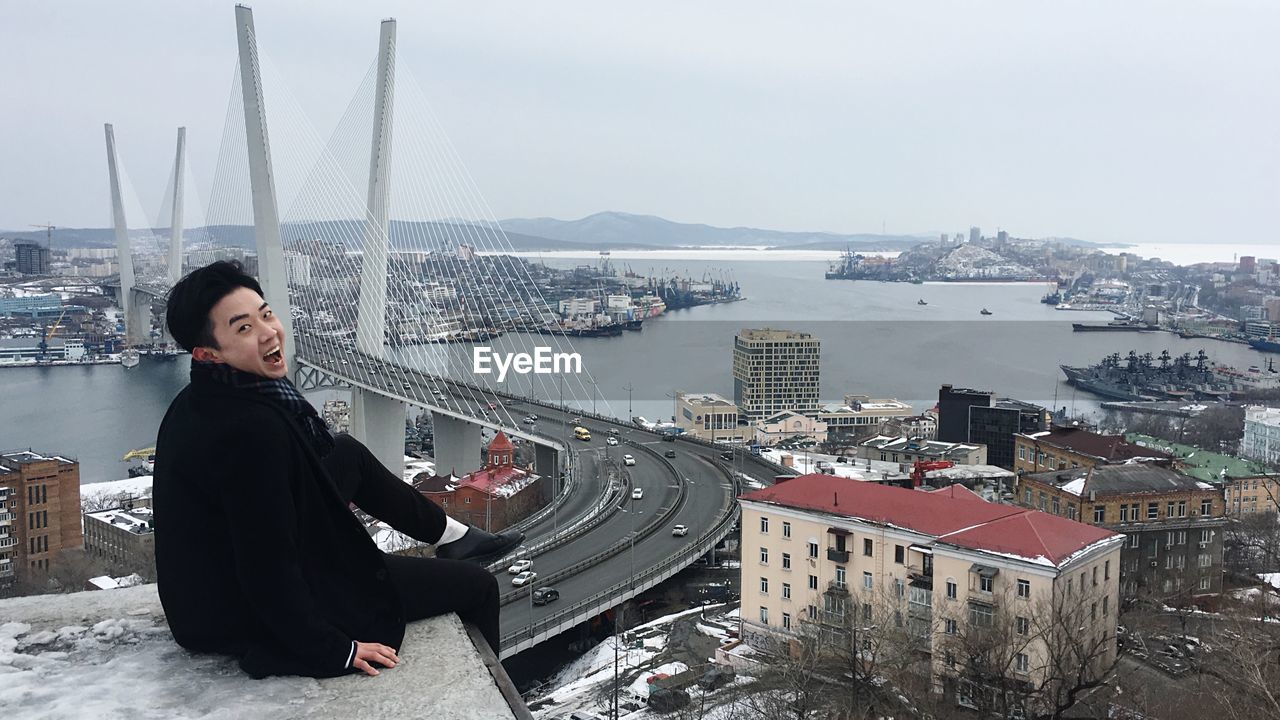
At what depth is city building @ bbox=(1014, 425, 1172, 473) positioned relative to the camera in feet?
24.7

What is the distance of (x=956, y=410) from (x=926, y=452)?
85.1 inches

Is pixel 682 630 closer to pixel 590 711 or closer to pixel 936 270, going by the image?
pixel 590 711

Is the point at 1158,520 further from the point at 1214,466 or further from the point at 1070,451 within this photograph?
the point at 1214,466

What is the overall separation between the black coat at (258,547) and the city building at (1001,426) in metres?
10.2

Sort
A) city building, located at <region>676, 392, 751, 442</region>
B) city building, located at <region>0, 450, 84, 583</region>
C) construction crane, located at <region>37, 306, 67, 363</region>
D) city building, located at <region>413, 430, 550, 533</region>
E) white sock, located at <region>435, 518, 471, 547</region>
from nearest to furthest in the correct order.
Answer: white sock, located at <region>435, 518, 471, 547</region> < city building, located at <region>0, 450, 84, 583</region> < city building, located at <region>413, 430, 550, 533</region> < city building, located at <region>676, 392, 751, 442</region> < construction crane, located at <region>37, 306, 67, 363</region>

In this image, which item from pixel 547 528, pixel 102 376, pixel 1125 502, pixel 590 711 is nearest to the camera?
pixel 590 711

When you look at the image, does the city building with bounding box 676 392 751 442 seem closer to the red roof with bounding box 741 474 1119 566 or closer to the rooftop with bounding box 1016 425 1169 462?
the rooftop with bounding box 1016 425 1169 462

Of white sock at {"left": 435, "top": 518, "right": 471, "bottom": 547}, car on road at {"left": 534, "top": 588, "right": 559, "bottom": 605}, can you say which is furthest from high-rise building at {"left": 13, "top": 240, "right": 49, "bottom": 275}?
white sock at {"left": 435, "top": 518, "right": 471, "bottom": 547}

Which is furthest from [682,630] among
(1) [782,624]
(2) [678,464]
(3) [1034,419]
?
(3) [1034,419]

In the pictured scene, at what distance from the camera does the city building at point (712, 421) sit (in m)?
14.9

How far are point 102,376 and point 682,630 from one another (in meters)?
18.6

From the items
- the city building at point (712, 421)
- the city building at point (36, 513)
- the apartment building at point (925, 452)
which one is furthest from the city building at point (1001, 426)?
the city building at point (36, 513)

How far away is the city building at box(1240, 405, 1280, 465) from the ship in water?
554cm

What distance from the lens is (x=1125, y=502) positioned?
576 centimetres
